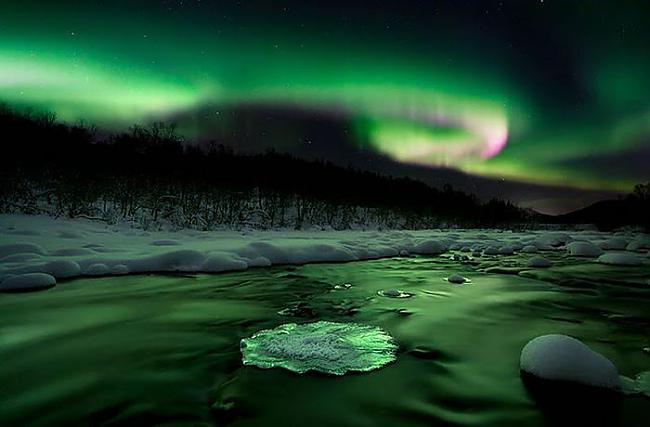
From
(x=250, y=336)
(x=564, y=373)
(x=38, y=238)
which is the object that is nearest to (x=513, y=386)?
(x=564, y=373)

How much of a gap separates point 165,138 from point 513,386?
34.9m

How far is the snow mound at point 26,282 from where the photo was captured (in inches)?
185

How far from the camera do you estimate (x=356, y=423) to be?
64.9 inches

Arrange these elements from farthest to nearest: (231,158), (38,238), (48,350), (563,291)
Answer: (231,158) < (38,238) < (563,291) < (48,350)

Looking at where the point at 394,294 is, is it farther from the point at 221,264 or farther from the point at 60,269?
the point at 60,269

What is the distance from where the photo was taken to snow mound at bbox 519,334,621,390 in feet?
6.39

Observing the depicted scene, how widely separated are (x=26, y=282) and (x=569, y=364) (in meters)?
6.08

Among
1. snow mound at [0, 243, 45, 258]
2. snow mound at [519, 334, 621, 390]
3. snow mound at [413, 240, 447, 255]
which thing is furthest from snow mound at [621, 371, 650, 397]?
snow mound at [413, 240, 447, 255]

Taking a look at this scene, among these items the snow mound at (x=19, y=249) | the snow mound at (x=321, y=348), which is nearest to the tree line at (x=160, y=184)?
the snow mound at (x=19, y=249)

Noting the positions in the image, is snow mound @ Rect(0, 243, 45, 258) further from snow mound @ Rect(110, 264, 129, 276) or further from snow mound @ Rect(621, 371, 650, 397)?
snow mound @ Rect(621, 371, 650, 397)

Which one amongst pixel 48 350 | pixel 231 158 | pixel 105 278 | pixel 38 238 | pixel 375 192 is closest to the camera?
pixel 48 350

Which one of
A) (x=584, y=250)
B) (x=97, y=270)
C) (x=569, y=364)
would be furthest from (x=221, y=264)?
(x=584, y=250)

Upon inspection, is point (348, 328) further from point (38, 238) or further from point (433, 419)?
point (38, 238)

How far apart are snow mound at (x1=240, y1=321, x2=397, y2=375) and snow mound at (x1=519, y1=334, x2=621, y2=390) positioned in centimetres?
88
